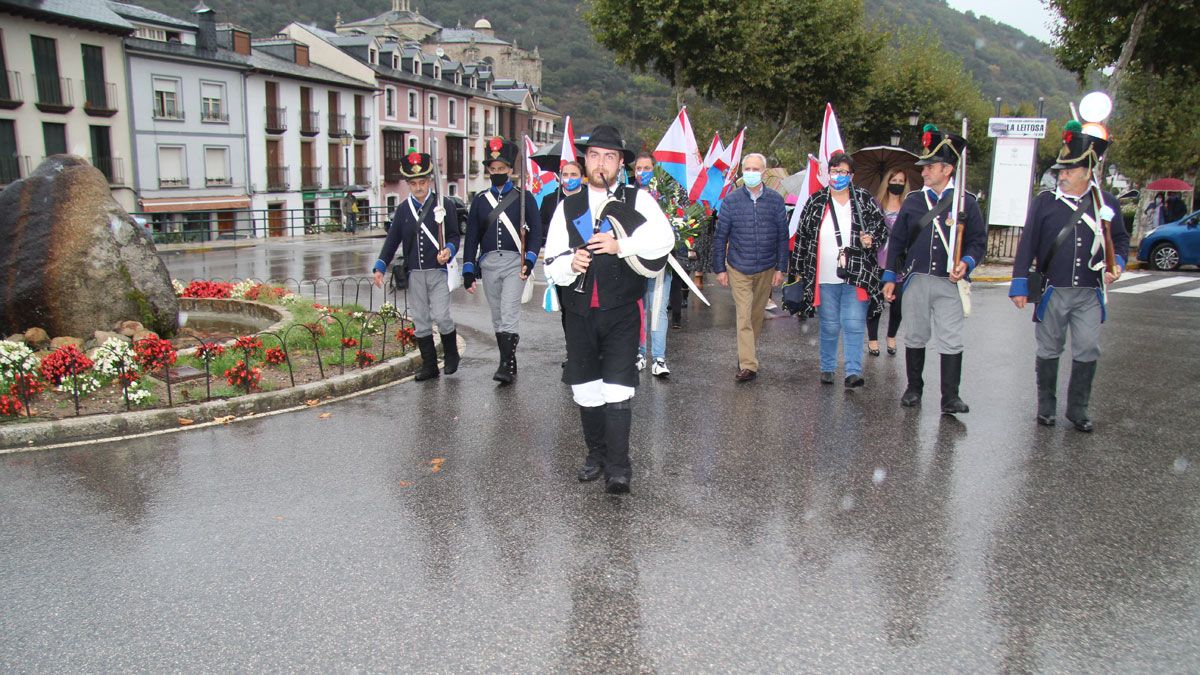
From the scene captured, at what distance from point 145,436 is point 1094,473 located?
6.43 metres

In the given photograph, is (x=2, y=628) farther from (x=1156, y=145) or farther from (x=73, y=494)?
(x=1156, y=145)

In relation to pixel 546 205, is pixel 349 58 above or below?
above

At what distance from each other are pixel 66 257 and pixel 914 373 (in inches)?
304

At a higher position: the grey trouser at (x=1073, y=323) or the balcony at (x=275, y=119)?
the balcony at (x=275, y=119)

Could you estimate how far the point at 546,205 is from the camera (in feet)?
26.7

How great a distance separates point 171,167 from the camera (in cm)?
3634

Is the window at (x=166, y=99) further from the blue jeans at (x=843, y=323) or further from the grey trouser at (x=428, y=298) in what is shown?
the blue jeans at (x=843, y=323)

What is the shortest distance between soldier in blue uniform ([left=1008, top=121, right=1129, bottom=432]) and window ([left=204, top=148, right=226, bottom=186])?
125 ft

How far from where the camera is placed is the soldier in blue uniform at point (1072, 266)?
6223 millimetres

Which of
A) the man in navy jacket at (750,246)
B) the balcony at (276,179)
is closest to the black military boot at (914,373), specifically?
the man in navy jacket at (750,246)

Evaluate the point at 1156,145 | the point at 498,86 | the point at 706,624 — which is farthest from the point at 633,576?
the point at 498,86

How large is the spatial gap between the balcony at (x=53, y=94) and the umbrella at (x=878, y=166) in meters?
30.6

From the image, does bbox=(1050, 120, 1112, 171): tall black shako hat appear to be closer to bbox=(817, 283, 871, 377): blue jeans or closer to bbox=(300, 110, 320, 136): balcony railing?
bbox=(817, 283, 871, 377): blue jeans

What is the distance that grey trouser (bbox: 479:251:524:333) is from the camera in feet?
25.9
